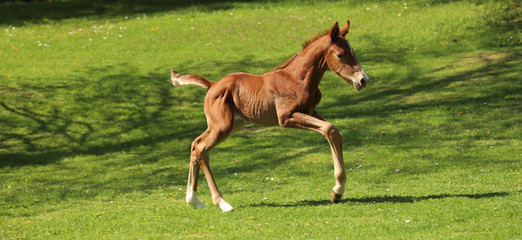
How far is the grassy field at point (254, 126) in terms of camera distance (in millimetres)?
8930

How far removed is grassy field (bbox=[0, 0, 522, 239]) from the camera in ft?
29.3

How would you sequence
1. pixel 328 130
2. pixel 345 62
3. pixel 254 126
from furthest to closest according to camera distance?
pixel 254 126 → pixel 345 62 → pixel 328 130

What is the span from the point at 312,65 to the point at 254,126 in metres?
9.55

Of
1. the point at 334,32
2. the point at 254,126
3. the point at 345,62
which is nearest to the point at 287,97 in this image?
the point at 345,62

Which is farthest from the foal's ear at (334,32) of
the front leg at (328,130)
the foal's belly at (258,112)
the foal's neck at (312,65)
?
the foal's belly at (258,112)

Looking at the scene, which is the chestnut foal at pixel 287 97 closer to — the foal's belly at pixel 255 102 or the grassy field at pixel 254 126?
the foal's belly at pixel 255 102

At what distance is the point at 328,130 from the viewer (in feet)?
27.7

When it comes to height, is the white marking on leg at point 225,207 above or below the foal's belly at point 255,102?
below

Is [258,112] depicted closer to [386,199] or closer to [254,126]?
[386,199]

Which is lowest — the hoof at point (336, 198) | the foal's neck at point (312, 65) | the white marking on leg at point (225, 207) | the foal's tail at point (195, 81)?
the white marking on leg at point (225, 207)

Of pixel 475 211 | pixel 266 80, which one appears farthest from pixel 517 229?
pixel 266 80

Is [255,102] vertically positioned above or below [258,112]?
above

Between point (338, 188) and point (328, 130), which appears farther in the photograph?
point (338, 188)

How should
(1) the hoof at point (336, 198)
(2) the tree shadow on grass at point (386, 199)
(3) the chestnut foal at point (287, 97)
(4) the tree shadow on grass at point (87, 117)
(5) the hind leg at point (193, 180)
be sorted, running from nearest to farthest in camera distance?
(3) the chestnut foal at point (287, 97) < (1) the hoof at point (336, 198) < (2) the tree shadow on grass at point (386, 199) < (5) the hind leg at point (193, 180) < (4) the tree shadow on grass at point (87, 117)
